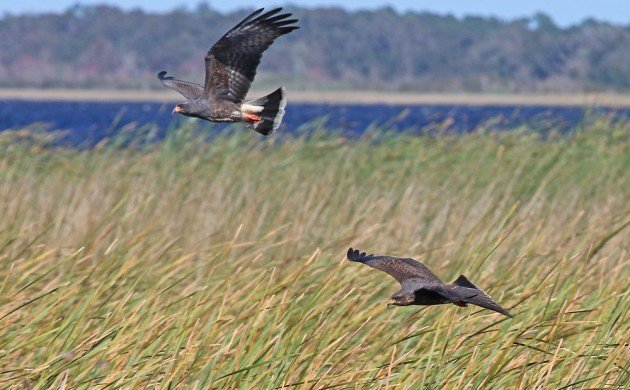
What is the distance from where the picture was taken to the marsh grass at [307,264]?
4656 mm

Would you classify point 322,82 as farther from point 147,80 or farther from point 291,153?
point 291,153

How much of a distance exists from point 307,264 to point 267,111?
0.89 m

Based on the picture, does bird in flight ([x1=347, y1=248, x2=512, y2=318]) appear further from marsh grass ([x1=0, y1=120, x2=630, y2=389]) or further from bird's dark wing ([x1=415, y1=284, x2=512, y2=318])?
marsh grass ([x1=0, y1=120, x2=630, y2=389])

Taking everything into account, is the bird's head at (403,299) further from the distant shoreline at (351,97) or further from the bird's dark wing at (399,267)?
the distant shoreline at (351,97)

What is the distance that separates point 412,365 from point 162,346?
3.71ft

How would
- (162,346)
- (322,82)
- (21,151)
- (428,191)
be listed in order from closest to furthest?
(162,346) → (428,191) → (21,151) → (322,82)

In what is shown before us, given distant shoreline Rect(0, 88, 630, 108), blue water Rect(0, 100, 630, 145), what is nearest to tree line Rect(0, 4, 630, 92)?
distant shoreline Rect(0, 88, 630, 108)

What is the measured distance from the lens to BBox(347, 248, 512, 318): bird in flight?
316 centimetres

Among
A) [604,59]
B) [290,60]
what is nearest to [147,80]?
[290,60]

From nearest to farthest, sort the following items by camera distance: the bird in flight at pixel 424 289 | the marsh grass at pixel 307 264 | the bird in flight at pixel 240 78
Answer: the bird in flight at pixel 424 289, the bird in flight at pixel 240 78, the marsh grass at pixel 307 264

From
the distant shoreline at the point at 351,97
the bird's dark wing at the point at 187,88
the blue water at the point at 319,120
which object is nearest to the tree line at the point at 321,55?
the distant shoreline at the point at 351,97

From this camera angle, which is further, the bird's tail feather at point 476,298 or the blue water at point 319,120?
the blue water at point 319,120

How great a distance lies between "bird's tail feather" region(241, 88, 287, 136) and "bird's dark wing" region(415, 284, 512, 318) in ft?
3.63

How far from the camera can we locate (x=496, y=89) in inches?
4434
